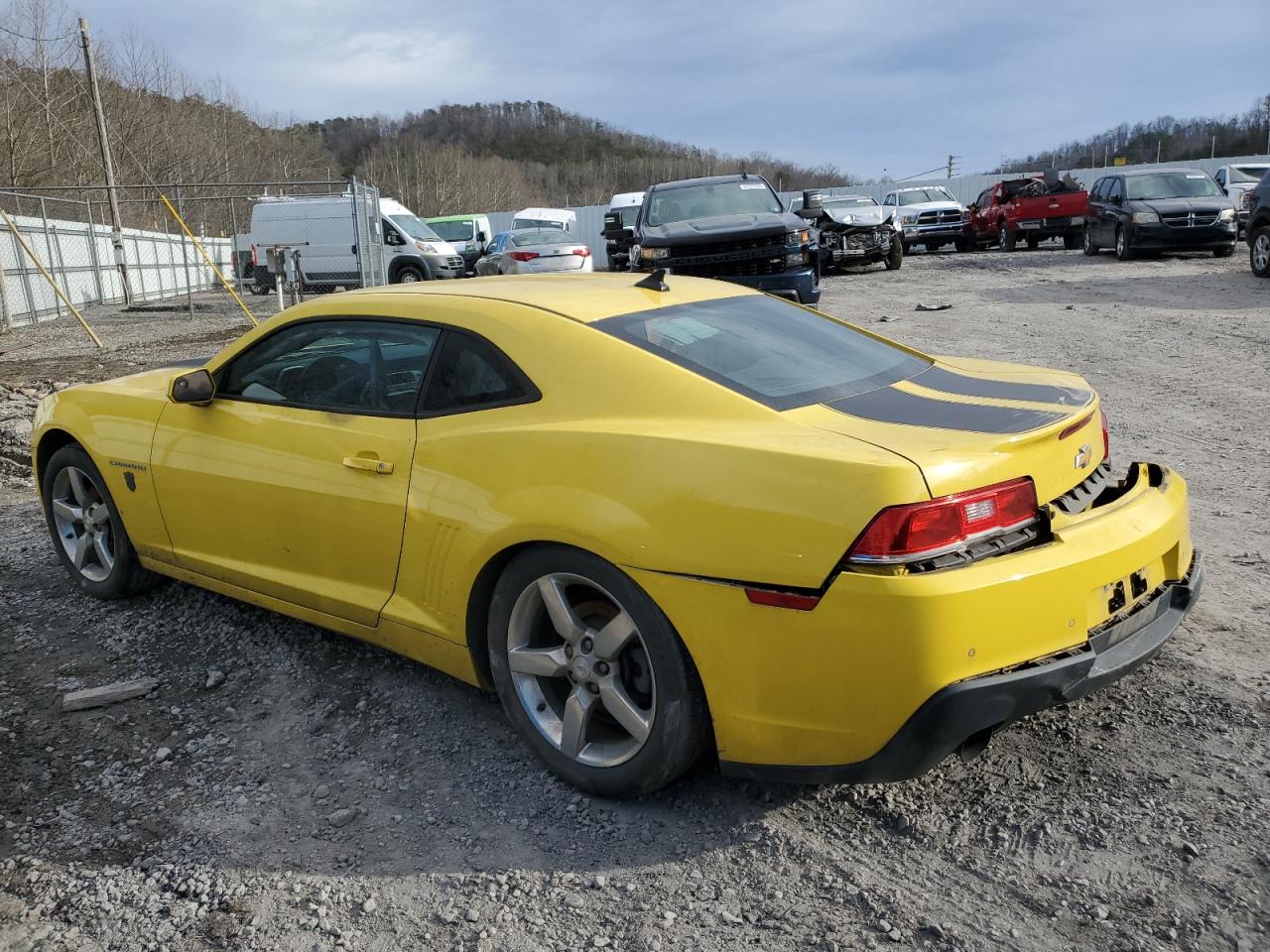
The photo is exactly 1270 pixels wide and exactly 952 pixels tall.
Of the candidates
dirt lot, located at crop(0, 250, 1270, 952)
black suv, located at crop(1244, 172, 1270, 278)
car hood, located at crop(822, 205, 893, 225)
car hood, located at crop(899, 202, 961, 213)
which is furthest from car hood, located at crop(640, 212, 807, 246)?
car hood, located at crop(899, 202, 961, 213)

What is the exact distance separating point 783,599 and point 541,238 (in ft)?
67.1

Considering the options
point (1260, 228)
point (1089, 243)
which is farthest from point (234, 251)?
point (1260, 228)

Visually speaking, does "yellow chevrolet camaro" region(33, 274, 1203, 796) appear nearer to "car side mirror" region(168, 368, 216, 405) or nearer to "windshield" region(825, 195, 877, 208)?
"car side mirror" region(168, 368, 216, 405)

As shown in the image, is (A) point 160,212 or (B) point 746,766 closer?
(B) point 746,766

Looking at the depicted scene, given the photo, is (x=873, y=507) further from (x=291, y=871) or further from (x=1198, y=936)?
(x=291, y=871)

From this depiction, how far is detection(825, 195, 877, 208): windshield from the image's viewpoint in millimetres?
21156

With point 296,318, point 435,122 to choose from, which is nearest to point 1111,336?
point 296,318

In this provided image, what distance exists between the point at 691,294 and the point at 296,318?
146 centimetres

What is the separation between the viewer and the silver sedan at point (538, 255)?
20453 mm

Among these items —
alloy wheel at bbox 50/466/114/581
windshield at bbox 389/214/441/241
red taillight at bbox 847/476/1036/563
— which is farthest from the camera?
windshield at bbox 389/214/441/241

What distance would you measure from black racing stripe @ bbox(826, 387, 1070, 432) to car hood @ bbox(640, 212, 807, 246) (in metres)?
8.78

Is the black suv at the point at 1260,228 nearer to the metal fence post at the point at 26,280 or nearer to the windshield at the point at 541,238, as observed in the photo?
the windshield at the point at 541,238

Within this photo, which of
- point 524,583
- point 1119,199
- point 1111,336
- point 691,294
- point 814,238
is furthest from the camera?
point 1119,199

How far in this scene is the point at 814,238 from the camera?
12016mm
